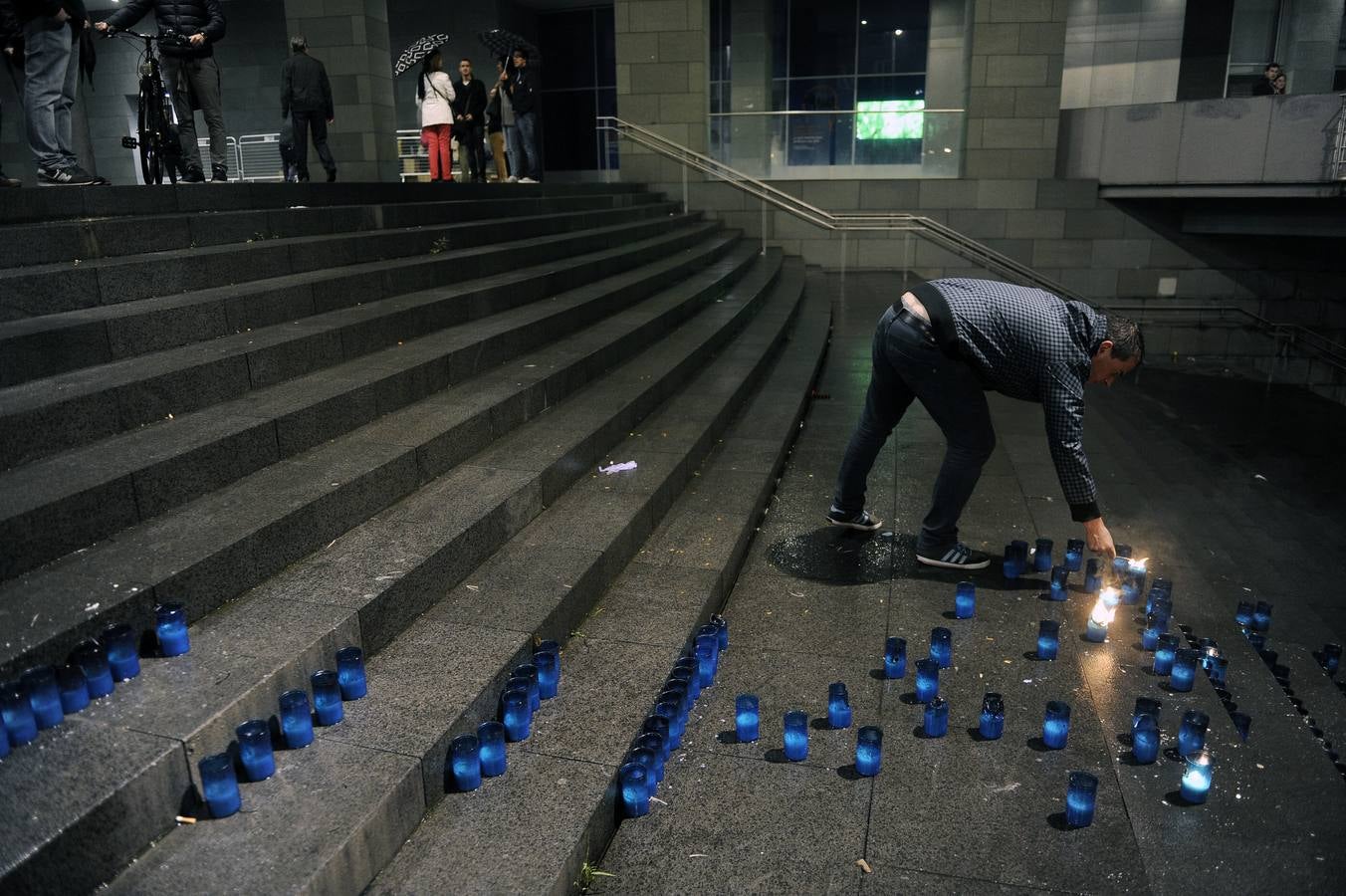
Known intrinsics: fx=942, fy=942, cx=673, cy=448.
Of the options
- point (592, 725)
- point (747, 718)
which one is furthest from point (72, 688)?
point (747, 718)

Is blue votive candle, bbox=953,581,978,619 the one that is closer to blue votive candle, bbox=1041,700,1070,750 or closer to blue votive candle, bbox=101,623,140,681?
blue votive candle, bbox=1041,700,1070,750

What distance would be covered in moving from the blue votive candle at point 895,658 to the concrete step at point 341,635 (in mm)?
1479

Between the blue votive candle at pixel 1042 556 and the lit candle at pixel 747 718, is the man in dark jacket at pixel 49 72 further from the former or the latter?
the blue votive candle at pixel 1042 556

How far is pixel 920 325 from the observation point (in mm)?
4422

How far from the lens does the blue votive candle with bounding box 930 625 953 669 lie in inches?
154

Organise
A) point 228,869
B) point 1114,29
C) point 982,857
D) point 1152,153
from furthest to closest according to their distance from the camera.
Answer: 1. point 1114,29
2. point 1152,153
3. point 982,857
4. point 228,869

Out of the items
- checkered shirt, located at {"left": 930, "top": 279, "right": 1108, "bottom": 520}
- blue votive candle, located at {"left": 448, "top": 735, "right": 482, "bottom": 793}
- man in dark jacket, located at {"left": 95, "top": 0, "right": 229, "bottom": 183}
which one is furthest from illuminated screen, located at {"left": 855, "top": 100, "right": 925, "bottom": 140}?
blue votive candle, located at {"left": 448, "top": 735, "right": 482, "bottom": 793}

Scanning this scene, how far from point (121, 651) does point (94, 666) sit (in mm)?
108

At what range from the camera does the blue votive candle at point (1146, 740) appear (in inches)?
128

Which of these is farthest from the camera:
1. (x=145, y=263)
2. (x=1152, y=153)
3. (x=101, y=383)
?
(x=1152, y=153)

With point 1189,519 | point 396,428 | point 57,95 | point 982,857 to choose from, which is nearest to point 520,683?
point 982,857

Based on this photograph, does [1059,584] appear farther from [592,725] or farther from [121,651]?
[121,651]

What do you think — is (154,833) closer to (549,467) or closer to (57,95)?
(549,467)

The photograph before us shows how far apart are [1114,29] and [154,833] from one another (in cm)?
2156
